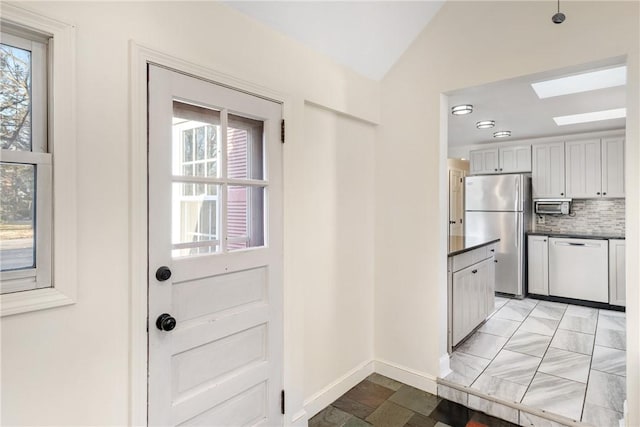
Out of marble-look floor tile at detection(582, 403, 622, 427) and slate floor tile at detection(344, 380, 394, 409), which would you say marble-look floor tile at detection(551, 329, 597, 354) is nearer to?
marble-look floor tile at detection(582, 403, 622, 427)

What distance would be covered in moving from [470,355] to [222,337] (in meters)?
2.12

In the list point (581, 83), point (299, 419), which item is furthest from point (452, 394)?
point (581, 83)

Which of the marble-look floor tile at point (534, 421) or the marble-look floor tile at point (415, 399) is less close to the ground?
the marble-look floor tile at point (534, 421)

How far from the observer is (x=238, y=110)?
1.78m

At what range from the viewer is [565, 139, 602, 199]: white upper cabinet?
439cm

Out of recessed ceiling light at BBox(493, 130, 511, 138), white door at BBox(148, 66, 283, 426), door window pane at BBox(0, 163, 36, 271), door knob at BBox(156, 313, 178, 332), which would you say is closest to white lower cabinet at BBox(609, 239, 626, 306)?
recessed ceiling light at BBox(493, 130, 511, 138)

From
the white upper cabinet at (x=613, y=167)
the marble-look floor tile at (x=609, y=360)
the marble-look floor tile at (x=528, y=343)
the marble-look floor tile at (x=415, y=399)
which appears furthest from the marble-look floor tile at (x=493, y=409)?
the white upper cabinet at (x=613, y=167)

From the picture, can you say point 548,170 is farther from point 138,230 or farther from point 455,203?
point 138,230

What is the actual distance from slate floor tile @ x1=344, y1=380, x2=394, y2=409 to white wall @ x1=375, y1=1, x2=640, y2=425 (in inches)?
9.7

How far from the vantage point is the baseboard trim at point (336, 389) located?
2250 mm

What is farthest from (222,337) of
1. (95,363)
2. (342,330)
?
(342,330)

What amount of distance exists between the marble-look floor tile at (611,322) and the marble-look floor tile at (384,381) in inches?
96.6

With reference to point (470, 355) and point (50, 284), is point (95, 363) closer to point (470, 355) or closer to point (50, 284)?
point (50, 284)

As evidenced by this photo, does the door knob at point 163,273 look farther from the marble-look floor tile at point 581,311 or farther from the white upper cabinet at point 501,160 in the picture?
the white upper cabinet at point 501,160
